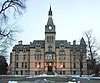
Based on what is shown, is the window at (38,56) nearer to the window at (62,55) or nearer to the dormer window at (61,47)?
the window at (62,55)

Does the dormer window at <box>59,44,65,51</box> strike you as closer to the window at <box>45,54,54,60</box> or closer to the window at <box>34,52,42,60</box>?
the window at <box>45,54,54,60</box>

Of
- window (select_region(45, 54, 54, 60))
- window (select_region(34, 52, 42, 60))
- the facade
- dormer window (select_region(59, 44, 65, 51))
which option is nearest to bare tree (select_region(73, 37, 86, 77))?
the facade

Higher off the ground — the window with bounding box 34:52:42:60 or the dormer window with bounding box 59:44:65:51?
the dormer window with bounding box 59:44:65:51

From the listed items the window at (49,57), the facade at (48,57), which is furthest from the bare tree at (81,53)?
the window at (49,57)

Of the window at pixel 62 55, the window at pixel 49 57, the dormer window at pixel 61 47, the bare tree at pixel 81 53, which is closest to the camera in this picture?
the bare tree at pixel 81 53

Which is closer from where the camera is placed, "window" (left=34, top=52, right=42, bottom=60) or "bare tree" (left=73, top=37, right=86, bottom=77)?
"bare tree" (left=73, top=37, right=86, bottom=77)

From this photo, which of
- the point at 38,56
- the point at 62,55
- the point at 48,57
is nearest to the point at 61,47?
the point at 62,55

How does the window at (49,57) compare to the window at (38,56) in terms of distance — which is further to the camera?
the window at (38,56)

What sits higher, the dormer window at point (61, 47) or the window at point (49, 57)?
the dormer window at point (61, 47)

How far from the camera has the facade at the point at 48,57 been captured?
98375 mm

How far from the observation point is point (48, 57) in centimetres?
9781

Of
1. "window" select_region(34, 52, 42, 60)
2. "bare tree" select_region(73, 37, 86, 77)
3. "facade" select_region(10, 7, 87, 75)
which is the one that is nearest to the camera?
"bare tree" select_region(73, 37, 86, 77)

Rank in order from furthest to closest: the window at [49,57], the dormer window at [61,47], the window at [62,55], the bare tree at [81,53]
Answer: the dormer window at [61,47] → the window at [62,55] → the window at [49,57] → the bare tree at [81,53]

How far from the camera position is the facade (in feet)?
323
